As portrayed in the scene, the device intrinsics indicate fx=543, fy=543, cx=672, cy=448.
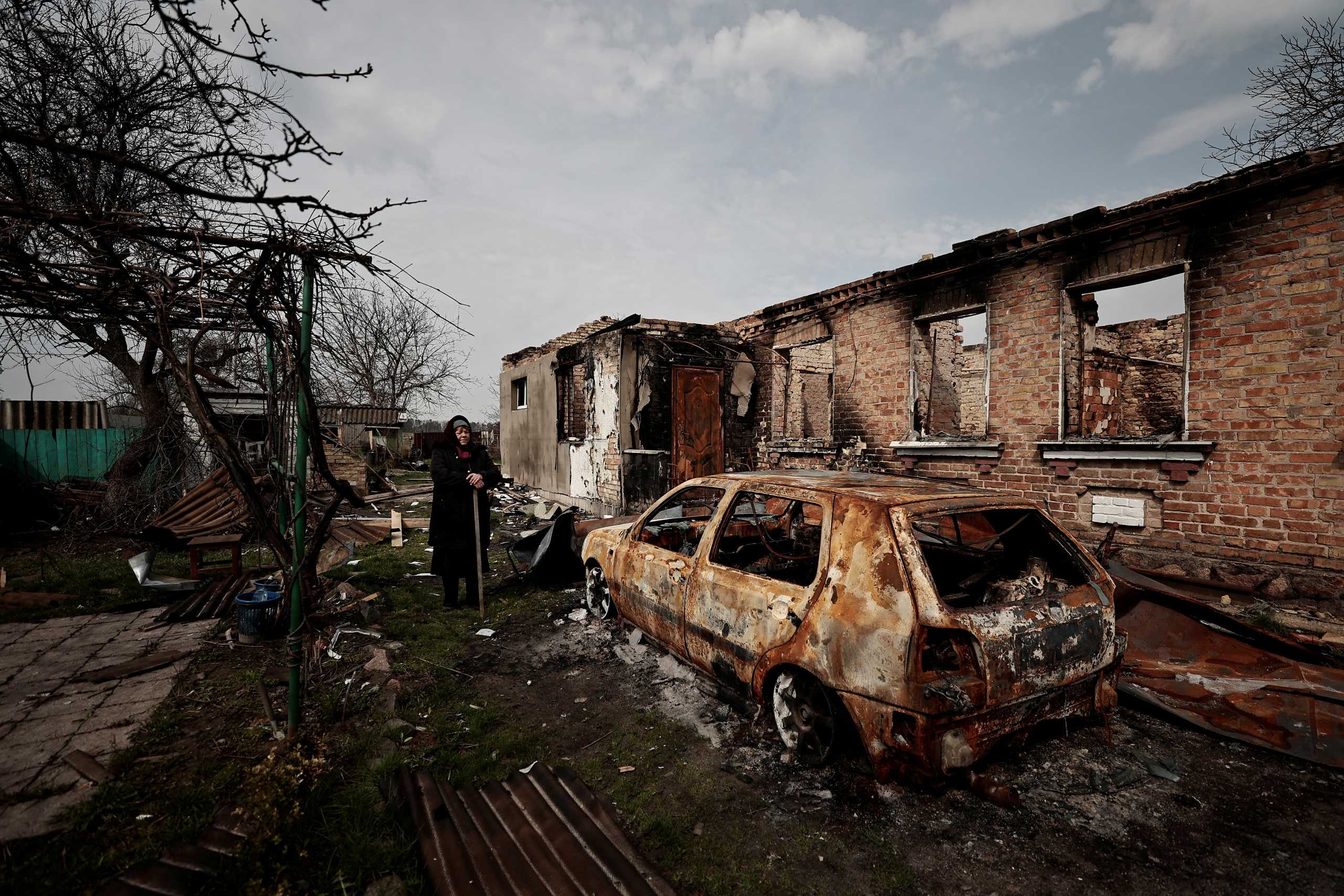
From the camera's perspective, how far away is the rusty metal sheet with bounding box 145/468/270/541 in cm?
638

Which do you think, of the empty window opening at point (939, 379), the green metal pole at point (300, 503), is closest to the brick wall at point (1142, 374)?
the empty window opening at point (939, 379)

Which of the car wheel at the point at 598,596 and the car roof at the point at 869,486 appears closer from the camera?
the car roof at the point at 869,486

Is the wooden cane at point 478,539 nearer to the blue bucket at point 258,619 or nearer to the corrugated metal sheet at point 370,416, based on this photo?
the blue bucket at point 258,619

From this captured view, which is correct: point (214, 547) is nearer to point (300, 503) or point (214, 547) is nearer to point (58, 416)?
point (300, 503)

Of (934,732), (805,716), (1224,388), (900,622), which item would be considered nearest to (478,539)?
(805,716)

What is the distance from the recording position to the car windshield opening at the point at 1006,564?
2.87 meters

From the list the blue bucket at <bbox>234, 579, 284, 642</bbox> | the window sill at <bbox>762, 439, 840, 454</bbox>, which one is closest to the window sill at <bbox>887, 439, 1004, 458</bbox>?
the window sill at <bbox>762, 439, 840, 454</bbox>

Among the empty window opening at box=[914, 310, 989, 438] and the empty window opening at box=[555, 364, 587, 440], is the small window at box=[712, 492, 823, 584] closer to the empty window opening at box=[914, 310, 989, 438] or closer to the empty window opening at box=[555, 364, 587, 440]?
the empty window opening at box=[914, 310, 989, 438]

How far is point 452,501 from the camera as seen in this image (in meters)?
5.22

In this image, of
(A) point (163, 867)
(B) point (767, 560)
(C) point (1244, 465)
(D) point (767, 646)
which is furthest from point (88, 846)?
(C) point (1244, 465)

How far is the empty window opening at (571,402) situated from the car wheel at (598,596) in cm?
632

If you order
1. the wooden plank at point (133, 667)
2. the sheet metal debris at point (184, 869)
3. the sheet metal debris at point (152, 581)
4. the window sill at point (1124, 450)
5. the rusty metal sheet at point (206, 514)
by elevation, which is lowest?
the wooden plank at point (133, 667)

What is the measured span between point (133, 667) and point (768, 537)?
468 centimetres

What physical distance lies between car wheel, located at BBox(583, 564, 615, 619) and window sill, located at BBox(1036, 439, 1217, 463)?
5581 millimetres
